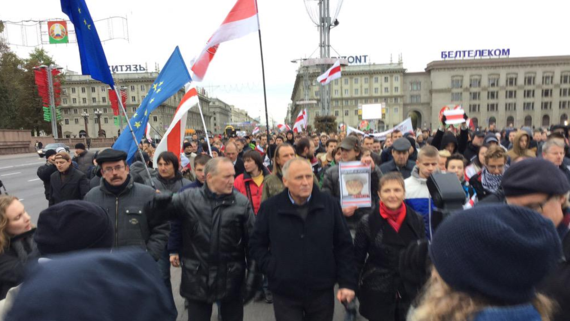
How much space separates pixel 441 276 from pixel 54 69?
33976 mm

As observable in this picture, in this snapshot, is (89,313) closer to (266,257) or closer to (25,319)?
(25,319)

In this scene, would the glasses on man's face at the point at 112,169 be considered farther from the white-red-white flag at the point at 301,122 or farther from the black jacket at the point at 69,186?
the white-red-white flag at the point at 301,122

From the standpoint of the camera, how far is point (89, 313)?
2.49ft

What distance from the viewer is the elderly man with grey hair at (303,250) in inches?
105

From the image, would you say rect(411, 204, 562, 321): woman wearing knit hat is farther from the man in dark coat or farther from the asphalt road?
the man in dark coat

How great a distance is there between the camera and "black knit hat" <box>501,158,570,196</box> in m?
1.77

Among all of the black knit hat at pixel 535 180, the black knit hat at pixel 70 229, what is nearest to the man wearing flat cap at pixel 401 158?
the black knit hat at pixel 535 180

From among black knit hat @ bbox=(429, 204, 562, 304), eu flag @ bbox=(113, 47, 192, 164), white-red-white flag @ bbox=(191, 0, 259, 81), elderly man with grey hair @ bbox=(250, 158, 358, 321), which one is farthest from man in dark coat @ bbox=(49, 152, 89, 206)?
black knit hat @ bbox=(429, 204, 562, 304)

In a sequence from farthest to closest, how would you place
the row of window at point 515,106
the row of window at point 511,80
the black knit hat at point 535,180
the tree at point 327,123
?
the row of window at point 515,106, the row of window at point 511,80, the tree at point 327,123, the black knit hat at point 535,180

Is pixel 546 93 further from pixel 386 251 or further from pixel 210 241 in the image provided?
pixel 210 241

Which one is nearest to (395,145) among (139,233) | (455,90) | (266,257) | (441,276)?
(266,257)

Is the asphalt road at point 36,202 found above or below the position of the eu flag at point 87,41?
below

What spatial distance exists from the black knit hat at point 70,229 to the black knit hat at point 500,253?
1.49m

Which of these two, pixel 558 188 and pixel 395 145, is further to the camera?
pixel 395 145
